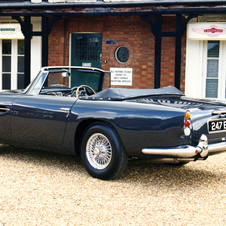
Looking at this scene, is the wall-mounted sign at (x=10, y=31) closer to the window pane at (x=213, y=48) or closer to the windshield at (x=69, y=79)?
the window pane at (x=213, y=48)

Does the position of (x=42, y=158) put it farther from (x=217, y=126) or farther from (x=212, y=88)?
(x=212, y=88)

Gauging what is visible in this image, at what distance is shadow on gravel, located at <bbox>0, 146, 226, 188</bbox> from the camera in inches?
175

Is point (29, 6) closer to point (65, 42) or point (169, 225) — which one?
point (65, 42)

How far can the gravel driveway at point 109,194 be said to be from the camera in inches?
125

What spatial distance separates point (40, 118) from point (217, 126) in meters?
2.08

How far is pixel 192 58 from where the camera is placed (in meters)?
11.3

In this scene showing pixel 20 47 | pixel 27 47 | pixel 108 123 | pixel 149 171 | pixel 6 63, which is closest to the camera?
pixel 108 123

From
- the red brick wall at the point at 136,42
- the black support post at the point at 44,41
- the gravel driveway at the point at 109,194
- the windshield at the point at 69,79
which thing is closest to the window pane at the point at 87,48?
the red brick wall at the point at 136,42

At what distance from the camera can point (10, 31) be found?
1206cm

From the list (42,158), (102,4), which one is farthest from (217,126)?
(102,4)

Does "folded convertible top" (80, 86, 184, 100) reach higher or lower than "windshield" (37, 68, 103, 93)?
lower

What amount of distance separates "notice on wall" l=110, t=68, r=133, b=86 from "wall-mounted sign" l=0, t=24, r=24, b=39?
3045 millimetres

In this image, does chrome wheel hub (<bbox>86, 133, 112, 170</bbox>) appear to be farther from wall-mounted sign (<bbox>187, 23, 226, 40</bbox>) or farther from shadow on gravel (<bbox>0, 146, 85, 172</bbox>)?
wall-mounted sign (<bbox>187, 23, 226, 40</bbox>)

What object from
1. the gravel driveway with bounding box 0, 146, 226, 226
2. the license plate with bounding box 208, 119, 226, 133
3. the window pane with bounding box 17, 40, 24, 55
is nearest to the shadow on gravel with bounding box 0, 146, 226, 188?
the gravel driveway with bounding box 0, 146, 226, 226
